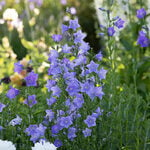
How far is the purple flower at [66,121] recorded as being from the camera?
8.21 feet

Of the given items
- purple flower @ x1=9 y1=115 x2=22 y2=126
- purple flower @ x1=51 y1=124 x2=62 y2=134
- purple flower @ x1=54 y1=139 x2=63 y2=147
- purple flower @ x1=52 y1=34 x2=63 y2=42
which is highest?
purple flower @ x1=52 y1=34 x2=63 y2=42

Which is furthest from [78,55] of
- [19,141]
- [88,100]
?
[19,141]

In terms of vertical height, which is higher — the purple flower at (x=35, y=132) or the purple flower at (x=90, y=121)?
the purple flower at (x=90, y=121)

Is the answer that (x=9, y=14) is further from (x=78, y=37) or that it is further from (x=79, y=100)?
(x=79, y=100)

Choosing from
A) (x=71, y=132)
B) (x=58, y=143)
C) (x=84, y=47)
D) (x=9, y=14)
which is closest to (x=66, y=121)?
(x=71, y=132)

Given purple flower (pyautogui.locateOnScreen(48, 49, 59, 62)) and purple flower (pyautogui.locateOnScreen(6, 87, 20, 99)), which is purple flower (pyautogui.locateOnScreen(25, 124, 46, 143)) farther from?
purple flower (pyautogui.locateOnScreen(48, 49, 59, 62))

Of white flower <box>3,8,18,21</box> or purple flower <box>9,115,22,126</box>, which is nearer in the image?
purple flower <box>9,115,22,126</box>

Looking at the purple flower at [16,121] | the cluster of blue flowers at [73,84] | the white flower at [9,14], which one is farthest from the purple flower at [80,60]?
the white flower at [9,14]

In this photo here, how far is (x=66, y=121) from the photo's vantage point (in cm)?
252

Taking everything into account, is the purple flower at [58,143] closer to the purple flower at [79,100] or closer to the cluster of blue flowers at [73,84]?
the cluster of blue flowers at [73,84]

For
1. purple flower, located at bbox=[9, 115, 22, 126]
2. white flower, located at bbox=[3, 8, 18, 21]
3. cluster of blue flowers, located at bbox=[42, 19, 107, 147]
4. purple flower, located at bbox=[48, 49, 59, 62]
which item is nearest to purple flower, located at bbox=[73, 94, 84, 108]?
cluster of blue flowers, located at bbox=[42, 19, 107, 147]

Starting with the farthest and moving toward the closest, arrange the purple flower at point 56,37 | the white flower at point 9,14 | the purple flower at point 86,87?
the white flower at point 9,14
the purple flower at point 56,37
the purple flower at point 86,87

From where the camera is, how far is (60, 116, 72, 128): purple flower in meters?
2.50

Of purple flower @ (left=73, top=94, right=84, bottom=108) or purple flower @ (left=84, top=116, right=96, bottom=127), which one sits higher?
purple flower @ (left=73, top=94, right=84, bottom=108)
